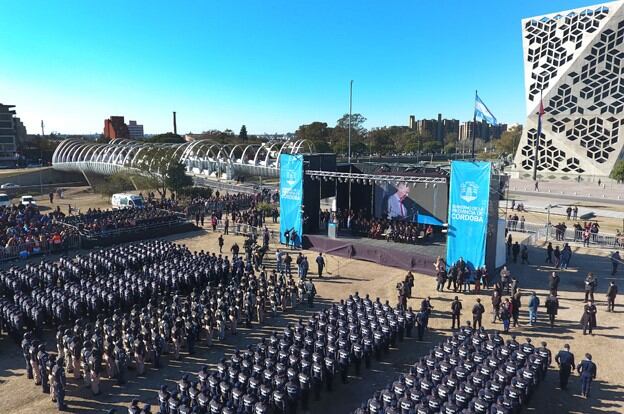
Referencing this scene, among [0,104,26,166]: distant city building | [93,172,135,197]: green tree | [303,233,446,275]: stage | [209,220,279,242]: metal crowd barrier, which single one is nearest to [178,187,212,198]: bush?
[93,172,135,197]: green tree

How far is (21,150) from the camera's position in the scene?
8950cm

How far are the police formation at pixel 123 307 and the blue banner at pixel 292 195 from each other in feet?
19.5

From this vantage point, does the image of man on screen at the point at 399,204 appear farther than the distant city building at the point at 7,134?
No

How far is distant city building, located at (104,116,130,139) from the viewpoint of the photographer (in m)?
136

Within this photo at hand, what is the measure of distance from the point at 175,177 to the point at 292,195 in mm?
18877

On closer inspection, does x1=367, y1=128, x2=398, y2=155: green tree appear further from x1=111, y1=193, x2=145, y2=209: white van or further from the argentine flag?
the argentine flag

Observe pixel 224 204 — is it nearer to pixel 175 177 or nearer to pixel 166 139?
pixel 175 177

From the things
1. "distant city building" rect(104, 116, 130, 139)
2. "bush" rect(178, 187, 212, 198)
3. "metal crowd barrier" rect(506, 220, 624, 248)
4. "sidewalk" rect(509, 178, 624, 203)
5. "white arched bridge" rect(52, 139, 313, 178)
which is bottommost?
"metal crowd barrier" rect(506, 220, 624, 248)

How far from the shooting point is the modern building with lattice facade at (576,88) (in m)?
55.2

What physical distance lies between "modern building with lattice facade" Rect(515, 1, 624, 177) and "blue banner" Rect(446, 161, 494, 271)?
1658 inches

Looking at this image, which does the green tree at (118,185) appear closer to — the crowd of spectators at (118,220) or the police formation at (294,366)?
the crowd of spectators at (118,220)

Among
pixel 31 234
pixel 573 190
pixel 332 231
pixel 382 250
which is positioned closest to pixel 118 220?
pixel 31 234

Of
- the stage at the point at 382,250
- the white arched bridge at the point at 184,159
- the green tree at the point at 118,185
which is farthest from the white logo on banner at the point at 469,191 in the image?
the white arched bridge at the point at 184,159

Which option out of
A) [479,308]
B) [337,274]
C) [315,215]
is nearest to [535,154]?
[315,215]
